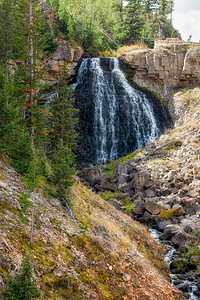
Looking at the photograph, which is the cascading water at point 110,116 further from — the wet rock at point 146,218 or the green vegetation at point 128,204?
the wet rock at point 146,218

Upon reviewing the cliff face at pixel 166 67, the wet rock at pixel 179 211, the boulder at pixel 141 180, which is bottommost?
the wet rock at pixel 179 211

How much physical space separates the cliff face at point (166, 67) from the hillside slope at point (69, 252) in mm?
32555

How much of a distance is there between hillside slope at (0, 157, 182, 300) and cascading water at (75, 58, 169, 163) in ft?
76.1

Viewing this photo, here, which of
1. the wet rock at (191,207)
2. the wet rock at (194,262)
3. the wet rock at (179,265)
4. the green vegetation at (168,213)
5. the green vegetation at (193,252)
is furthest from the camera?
the wet rock at (191,207)

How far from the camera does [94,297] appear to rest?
24.3 feet

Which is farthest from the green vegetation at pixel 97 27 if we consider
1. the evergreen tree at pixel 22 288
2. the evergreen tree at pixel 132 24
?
the evergreen tree at pixel 22 288

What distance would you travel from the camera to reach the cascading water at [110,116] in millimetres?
36781

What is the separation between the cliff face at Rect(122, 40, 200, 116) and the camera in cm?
4113

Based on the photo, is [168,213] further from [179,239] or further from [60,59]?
[60,59]

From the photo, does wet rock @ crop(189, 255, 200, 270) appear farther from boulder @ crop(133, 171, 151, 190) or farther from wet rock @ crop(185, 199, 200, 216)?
boulder @ crop(133, 171, 151, 190)

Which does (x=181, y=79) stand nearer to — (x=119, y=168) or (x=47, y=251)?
(x=119, y=168)

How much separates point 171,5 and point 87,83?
60.9m

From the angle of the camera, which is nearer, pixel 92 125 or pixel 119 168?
pixel 119 168

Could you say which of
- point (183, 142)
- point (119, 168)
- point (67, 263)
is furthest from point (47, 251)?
point (183, 142)
